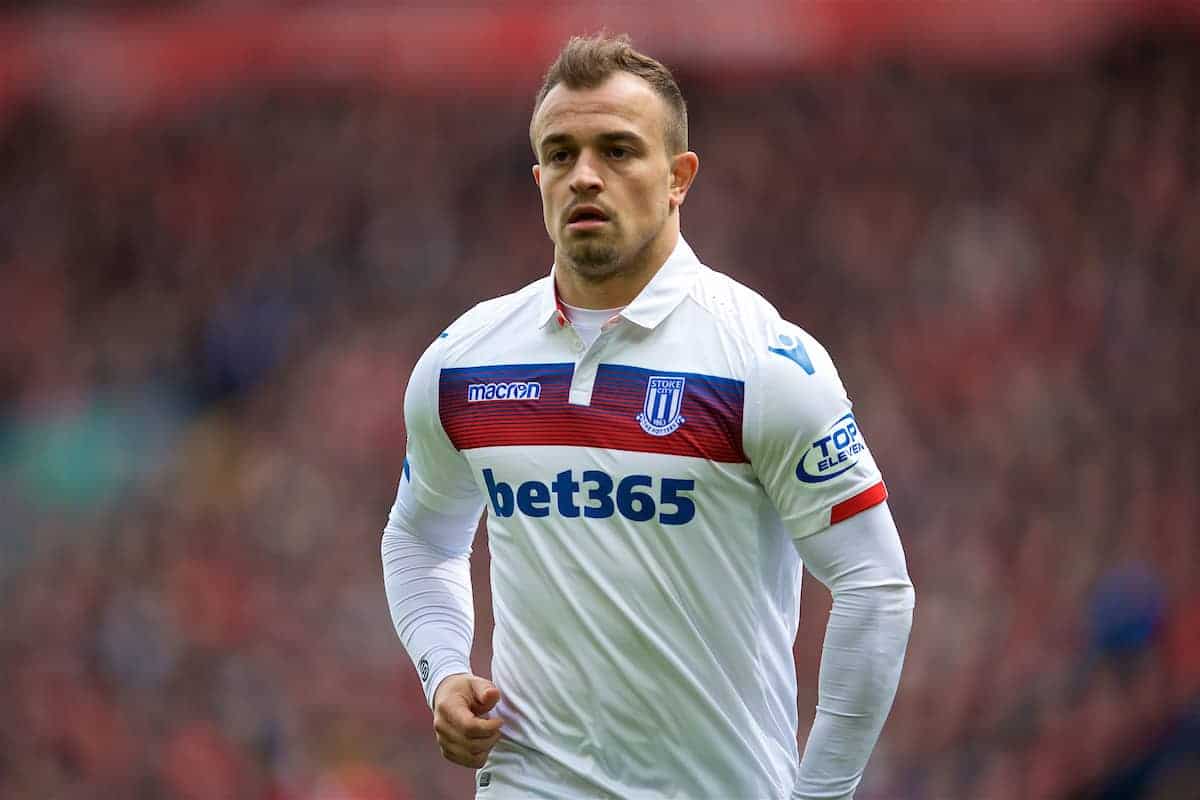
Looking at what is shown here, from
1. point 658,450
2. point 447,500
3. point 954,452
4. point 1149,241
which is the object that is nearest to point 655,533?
point 658,450

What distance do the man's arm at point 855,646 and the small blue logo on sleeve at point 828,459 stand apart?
85mm

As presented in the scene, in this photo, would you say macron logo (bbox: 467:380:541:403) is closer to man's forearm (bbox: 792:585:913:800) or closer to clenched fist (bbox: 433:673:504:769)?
clenched fist (bbox: 433:673:504:769)

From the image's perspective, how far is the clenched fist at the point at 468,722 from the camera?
120 inches

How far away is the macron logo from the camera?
10.2 feet

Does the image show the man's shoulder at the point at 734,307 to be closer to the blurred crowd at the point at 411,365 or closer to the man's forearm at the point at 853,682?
the man's forearm at the point at 853,682

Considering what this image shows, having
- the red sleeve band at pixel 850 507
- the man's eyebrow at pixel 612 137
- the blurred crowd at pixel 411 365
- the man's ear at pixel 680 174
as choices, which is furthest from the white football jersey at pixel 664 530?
the blurred crowd at pixel 411 365

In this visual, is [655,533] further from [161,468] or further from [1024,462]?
[161,468]

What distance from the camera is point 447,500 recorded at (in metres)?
3.37

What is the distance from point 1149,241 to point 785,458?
9116 mm

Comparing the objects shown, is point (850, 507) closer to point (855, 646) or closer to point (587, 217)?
point (855, 646)

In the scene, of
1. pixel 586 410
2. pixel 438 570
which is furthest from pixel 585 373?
pixel 438 570

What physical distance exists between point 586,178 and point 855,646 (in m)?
0.91

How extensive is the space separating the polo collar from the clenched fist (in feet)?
2.18

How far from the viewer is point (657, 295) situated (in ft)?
10.1
